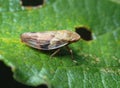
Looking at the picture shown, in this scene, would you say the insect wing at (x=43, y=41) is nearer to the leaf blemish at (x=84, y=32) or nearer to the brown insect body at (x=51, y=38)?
the brown insect body at (x=51, y=38)

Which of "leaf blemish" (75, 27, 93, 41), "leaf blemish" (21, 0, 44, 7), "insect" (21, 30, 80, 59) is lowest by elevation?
"leaf blemish" (75, 27, 93, 41)

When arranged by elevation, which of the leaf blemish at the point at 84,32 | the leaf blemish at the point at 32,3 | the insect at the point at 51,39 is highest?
the leaf blemish at the point at 32,3

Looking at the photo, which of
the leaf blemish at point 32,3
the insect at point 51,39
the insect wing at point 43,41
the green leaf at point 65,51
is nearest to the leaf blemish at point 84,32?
the green leaf at point 65,51

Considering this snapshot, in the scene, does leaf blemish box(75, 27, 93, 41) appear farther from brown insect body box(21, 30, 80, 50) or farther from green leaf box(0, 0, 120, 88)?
brown insect body box(21, 30, 80, 50)

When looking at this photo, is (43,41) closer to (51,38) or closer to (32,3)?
(51,38)

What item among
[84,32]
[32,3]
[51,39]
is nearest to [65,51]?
[51,39]

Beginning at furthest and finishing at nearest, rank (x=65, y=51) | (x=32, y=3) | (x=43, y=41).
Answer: (x=32, y=3)
(x=65, y=51)
(x=43, y=41)

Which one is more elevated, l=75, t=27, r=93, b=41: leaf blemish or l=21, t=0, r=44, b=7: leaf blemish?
l=21, t=0, r=44, b=7: leaf blemish

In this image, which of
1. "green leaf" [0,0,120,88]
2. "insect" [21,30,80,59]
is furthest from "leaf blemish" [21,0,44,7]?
"insect" [21,30,80,59]
